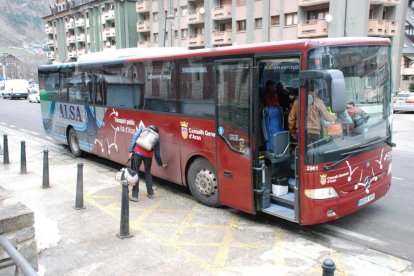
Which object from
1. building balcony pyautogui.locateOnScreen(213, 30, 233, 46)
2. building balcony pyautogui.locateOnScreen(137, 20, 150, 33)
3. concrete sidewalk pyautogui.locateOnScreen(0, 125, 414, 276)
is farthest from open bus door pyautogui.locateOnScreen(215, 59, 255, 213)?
building balcony pyautogui.locateOnScreen(137, 20, 150, 33)

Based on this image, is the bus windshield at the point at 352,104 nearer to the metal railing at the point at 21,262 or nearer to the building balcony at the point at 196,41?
the metal railing at the point at 21,262

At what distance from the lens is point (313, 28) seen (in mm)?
35188

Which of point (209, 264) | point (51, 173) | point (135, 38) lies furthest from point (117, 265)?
point (135, 38)

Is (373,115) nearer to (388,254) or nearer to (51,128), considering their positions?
(388,254)

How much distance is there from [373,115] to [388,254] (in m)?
2.08

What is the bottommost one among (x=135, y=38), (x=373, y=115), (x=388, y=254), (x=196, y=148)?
(x=388, y=254)

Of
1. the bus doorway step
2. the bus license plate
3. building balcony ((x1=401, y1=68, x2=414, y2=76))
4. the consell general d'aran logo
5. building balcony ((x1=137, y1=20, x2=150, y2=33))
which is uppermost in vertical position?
building balcony ((x1=137, y1=20, x2=150, y2=33))

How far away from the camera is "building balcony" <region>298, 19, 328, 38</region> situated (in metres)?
34.7

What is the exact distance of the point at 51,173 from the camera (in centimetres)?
1023

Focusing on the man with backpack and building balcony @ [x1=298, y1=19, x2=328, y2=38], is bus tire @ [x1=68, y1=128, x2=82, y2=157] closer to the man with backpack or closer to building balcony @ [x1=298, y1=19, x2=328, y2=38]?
the man with backpack

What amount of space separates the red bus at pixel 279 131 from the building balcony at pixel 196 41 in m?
42.1

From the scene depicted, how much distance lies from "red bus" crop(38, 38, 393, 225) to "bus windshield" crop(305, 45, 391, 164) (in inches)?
0.6

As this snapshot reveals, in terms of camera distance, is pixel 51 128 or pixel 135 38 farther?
pixel 135 38

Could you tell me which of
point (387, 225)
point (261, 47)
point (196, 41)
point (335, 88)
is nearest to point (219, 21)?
point (196, 41)
